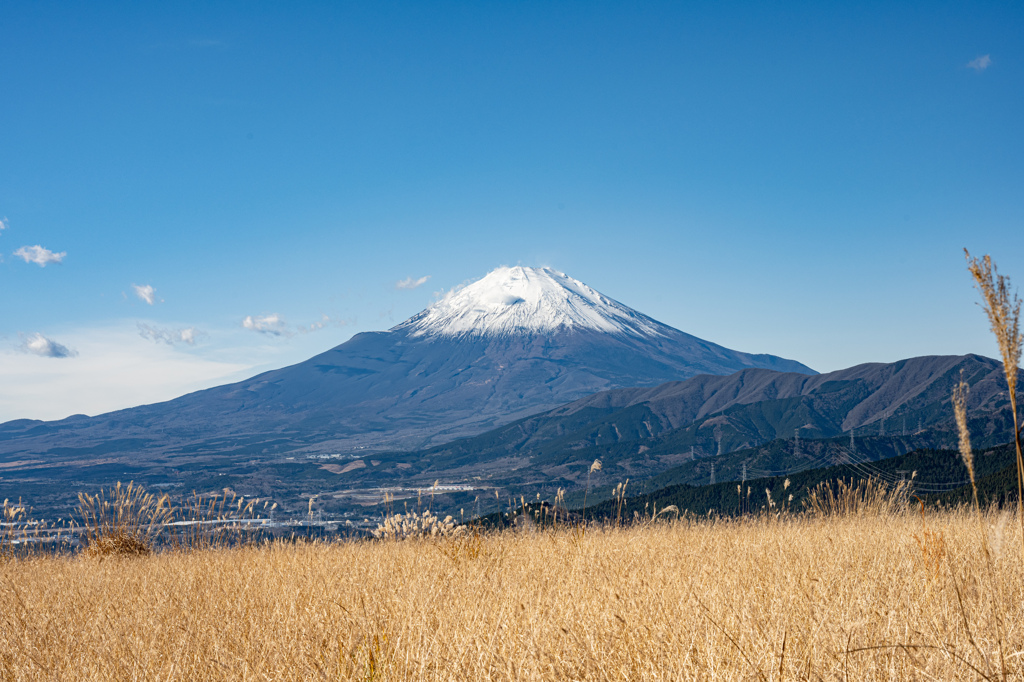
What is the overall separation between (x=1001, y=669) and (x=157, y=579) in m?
6.45

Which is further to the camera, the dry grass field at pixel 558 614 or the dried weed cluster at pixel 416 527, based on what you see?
the dried weed cluster at pixel 416 527

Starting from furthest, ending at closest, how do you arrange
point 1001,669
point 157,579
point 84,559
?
point 84,559, point 157,579, point 1001,669

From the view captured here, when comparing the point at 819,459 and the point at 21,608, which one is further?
the point at 819,459

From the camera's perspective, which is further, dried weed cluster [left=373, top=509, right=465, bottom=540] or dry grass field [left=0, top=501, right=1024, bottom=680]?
dried weed cluster [left=373, top=509, right=465, bottom=540]

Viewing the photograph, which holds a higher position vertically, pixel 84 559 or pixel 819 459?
pixel 84 559

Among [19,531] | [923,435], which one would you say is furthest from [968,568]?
[923,435]

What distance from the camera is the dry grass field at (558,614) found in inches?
122

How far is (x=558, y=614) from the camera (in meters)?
4.18

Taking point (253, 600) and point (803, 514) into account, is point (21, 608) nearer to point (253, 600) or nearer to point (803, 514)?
point (253, 600)

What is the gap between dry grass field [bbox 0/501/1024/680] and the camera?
3.10 meters

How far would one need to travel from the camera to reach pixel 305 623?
14.3ft

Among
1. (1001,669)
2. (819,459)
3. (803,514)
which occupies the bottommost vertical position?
(819,459)

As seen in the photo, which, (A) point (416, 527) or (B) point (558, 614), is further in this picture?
→ (A) point (416, 527)

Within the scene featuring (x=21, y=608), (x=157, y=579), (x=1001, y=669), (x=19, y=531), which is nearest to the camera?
(x=1001, y=669)
